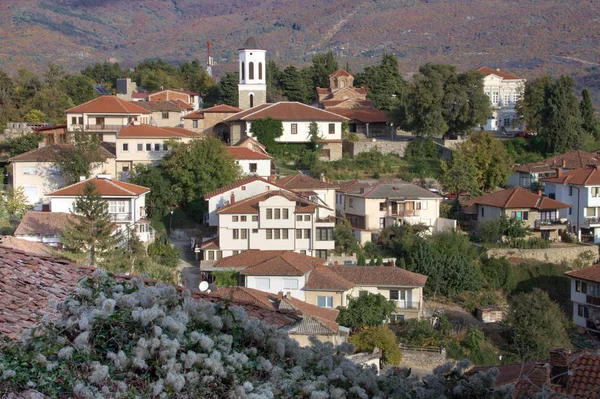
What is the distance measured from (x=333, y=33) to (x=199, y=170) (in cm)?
10121

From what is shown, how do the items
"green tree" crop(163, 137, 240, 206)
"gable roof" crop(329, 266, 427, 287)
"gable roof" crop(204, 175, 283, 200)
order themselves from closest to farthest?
1. "gable roof" crop(329, 266, 427, 287)
2. "gable roof" crop(204, 175, 283, 200)
3. "green tree" crop(163, 137, 240, 206)

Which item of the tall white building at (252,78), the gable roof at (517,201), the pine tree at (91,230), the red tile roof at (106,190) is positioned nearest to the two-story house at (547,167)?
the gable roof at (517,201)

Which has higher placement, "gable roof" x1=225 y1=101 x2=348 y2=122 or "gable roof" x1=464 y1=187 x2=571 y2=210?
"gable roof" x1=225 y1=101 x2=348 y2=122

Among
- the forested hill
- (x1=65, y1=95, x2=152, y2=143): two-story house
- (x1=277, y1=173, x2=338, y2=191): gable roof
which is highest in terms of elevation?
the forested hill

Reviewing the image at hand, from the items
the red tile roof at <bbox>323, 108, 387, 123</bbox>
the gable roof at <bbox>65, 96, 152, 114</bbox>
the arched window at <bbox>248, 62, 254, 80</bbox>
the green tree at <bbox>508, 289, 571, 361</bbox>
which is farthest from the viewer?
the arched window at <bbox>248, 62, 254, 80</bbox>

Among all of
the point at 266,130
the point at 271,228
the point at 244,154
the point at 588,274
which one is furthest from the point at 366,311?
the point at 266,130

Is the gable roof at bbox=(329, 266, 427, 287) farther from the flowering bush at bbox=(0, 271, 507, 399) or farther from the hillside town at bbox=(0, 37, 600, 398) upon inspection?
the flowering bush at bbox=(0, 271, 507, 399)

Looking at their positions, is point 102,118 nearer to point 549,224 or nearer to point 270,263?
point 270,263

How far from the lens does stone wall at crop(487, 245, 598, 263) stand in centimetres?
3231

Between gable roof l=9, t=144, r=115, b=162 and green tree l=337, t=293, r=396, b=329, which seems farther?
gable roof l=9, t=144, r=115, b=162

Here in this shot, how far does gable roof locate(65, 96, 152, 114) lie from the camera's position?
39656 mm

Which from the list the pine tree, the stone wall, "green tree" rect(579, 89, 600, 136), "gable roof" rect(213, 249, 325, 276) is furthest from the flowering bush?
"green tree" rect(579, 89, 600, 136)

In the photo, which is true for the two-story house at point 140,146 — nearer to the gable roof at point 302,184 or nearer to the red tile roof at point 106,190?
the gable roof at point 302,184

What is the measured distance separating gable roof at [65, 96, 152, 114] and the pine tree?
1242cm
